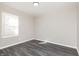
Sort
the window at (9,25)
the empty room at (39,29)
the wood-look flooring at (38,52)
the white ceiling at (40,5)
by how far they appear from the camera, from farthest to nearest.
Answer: the window at (9,25), the empty room at (39,29), the wood-look flooring at (38,52), the white ceiling at (40,5)

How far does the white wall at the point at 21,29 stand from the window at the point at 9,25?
0.15m

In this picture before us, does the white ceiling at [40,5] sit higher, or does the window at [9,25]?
the white ceiling at [40,5]

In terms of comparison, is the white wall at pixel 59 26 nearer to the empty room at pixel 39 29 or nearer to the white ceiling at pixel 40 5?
the empty room at pixel 39 29

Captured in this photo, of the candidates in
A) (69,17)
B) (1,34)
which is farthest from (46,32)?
(1,34)

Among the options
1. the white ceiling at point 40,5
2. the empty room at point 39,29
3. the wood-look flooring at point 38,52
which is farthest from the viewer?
the empty room at point 39,29

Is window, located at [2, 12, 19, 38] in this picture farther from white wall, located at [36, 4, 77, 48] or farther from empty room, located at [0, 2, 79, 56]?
white wall, located at [36, 4, 77, 48]

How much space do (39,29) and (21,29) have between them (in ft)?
2.84

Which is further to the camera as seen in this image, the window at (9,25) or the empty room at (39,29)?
the window at (9,25)

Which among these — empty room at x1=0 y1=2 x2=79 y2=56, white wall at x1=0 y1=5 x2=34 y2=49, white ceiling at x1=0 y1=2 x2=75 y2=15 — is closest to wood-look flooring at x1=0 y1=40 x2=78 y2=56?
empty room at x1=0 y1=2 x2=79 y2=56

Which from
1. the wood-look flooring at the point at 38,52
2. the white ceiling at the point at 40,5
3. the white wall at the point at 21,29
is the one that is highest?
the white ceiling at the point at 40,5

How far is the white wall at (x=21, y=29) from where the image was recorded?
2255mm

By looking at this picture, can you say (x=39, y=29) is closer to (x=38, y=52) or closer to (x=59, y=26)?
(x=59, y=26)

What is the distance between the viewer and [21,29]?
9.55 feet

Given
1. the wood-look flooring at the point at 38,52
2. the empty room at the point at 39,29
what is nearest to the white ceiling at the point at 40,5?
the empty room at the point at 39,29
